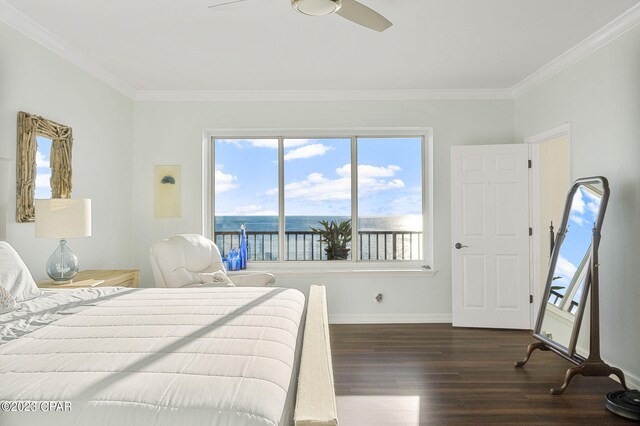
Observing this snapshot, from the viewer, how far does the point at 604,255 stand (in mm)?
3664

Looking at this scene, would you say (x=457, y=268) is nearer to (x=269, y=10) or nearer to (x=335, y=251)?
(x=335, y=251)

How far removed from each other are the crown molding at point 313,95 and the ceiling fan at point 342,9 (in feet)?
8.37

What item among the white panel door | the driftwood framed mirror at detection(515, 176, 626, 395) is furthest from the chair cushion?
the driftwood framed mirror at detection(515, 176, 626, 395)

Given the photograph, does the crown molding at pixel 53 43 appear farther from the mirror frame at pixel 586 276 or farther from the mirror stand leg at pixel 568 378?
the mirror stand leg at pixel 568 378

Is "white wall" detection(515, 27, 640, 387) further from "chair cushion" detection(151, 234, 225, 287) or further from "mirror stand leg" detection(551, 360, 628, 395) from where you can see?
"chair cushion" detection(151, 234, 225, 287)

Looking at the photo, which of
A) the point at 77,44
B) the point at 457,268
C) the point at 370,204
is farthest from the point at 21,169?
the point at 457,268

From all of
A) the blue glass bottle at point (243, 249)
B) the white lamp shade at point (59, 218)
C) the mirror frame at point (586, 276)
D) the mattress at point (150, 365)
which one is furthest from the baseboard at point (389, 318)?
the mattress at point (150, 365)

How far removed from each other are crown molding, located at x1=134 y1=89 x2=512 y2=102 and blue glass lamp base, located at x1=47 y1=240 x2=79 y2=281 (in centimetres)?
242

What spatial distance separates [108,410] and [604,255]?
12.5 feet

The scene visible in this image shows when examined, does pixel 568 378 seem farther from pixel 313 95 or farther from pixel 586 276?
pixel 313 95

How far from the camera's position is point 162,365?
4.70 feet

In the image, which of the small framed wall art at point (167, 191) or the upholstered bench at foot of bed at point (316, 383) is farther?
the small framed wall art at point (167, 191)

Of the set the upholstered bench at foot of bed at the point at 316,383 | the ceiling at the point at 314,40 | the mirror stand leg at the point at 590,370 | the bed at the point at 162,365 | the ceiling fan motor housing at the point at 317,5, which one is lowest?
the mirror stand leg at the point at 590,370

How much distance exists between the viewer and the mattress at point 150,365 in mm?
1187
